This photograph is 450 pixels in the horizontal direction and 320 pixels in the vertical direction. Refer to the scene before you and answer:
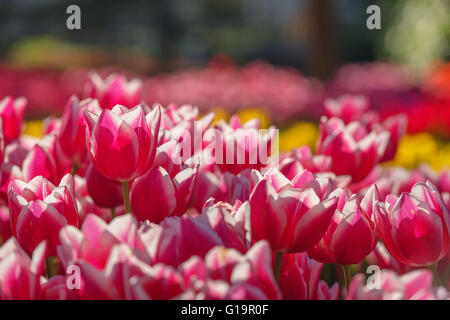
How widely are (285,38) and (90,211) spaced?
131 feet

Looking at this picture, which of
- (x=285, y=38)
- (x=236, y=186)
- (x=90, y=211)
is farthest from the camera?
(x=285, y=38)

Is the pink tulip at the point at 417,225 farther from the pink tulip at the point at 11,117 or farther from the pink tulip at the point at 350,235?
the pink tulip at the point at 11,117

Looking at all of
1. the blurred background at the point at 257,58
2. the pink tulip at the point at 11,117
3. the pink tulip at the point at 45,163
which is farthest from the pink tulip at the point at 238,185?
the blurred background at the point at 257,58

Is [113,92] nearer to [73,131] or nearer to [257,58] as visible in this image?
[73,131]

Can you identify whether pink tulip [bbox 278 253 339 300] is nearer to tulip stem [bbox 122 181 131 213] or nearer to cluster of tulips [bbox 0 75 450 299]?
cluster of tulips [bbox 0 75 450 299]

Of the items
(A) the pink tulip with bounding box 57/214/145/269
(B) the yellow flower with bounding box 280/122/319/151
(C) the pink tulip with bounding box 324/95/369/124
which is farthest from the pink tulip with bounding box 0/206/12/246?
(B) the yellow flower with bounding box 280/122/319/151

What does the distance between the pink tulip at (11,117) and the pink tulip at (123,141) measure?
1.93 ft

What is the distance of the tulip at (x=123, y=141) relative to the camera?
4.36ft

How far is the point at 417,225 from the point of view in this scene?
121 centimetres

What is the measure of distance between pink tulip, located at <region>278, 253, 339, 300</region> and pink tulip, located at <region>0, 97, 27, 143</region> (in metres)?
0.95

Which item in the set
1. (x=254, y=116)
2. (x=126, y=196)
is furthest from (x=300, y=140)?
(x=126, y=196)
